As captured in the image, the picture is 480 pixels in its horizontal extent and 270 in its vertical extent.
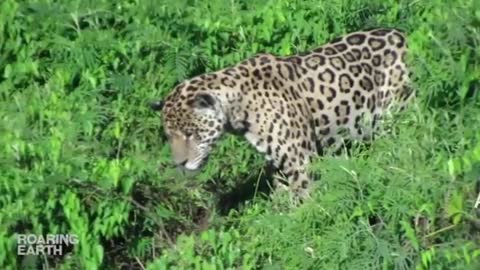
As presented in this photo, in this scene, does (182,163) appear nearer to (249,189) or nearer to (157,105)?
(157,105)

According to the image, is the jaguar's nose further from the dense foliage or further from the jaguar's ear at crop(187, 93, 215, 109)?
the jaguar's ear at crop(187, 93, 215, 109)

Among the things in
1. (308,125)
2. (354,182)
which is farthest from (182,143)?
(354,182)

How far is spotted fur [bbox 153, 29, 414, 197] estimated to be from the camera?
941 cm

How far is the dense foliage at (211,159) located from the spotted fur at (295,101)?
262 millimetres

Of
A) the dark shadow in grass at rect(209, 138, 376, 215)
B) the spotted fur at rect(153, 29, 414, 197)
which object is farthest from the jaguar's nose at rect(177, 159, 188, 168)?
the dark shadow in grass at rect(209, 138, 376, 215)

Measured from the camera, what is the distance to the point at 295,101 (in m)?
9.65

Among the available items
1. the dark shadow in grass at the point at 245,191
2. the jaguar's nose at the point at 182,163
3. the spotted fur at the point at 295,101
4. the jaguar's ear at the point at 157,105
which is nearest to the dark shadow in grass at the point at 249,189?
the dark shadow in grass at the point at 245,191

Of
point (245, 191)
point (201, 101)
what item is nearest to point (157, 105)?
point (201, 101)

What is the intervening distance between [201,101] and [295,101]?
661 mm

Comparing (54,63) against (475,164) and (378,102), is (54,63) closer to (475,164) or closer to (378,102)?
(378,102)

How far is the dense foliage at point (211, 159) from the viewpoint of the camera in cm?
810

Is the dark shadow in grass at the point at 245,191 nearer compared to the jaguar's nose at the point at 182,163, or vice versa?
the jaguar's nose at the point at 182,163

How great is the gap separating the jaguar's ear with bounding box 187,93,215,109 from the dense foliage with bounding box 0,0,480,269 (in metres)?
0.44

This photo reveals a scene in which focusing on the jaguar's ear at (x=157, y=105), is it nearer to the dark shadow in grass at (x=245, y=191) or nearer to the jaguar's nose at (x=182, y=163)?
the jaguar's nose at (x=182, y=163)
